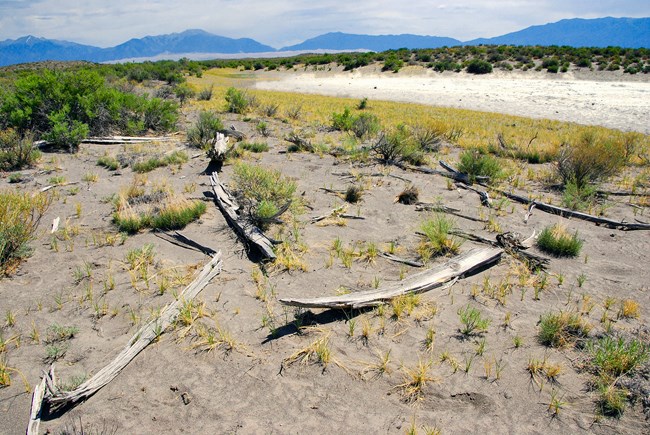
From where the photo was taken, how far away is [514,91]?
26.5m

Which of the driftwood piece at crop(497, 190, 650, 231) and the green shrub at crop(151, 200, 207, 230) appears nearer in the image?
the green shrub at crop(151, 200, 207, 230)

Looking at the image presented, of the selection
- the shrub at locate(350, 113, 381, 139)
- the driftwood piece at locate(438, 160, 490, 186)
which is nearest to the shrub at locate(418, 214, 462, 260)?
the driftwood piece at locate(438, 160, 490, 186)

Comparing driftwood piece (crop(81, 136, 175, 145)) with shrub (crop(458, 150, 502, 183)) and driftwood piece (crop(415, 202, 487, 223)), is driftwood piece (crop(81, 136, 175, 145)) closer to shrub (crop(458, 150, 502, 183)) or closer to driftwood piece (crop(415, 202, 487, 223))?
driftwood piece (crop(415, 202, 487, 223))

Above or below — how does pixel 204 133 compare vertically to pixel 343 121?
below

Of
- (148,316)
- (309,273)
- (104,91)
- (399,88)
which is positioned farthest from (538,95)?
(148,316)

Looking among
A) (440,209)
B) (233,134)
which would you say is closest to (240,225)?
(440,209)

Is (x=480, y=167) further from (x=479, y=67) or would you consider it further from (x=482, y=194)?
(x=479, y=67)

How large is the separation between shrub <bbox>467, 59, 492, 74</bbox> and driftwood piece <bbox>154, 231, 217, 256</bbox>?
1417 inches

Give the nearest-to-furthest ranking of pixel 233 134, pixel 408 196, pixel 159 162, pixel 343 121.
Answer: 1. pixel 408 196
2. pixel 159 162
3. pixel 233 134
4. pixel 343 121

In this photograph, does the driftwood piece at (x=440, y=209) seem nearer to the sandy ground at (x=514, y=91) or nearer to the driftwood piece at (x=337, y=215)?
the driftwood piece at (x=337, y=215)

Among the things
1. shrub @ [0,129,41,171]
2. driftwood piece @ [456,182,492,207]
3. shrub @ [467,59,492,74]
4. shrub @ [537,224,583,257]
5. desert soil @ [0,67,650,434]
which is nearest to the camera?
desert soil @ [0,67,650,434]

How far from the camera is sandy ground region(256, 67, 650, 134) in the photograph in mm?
18891

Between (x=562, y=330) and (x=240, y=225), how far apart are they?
4.12 metres

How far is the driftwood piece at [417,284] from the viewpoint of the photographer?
4.05m
